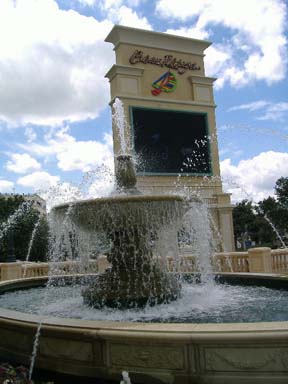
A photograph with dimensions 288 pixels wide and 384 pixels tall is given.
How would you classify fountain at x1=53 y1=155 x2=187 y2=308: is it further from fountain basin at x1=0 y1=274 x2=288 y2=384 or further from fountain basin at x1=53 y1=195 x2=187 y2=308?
fountain basin at x1=0 y1=274 x2=288 y2=384

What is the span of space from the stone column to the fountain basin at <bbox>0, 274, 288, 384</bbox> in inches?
435

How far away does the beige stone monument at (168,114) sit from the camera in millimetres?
31109

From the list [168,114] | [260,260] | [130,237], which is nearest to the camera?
[130,237]

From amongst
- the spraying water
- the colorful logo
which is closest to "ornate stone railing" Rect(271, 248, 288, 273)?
the spraying water

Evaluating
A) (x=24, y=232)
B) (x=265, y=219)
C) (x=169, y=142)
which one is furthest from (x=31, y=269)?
(x=265, y=219)

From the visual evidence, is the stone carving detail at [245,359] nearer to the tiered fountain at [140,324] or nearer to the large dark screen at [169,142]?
the tiered fountain at [140,324]

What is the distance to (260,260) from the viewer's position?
14625 mm

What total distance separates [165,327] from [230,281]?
6.31 metres

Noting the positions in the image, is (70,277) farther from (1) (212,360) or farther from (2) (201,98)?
(2) (201,98)

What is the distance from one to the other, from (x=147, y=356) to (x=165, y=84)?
31.6 metres

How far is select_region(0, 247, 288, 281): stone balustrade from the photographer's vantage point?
14.7 metres

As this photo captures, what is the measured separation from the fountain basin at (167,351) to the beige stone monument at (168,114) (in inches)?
997

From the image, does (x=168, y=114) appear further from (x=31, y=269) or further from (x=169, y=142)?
(x=31, y=269)

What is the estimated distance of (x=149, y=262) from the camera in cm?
745
